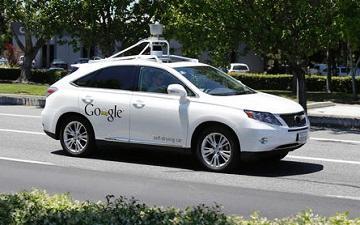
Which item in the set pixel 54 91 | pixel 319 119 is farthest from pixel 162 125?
pixel 319 119

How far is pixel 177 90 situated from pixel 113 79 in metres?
1.44

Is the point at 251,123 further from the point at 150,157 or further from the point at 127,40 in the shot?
the point at 127,40

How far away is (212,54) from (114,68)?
314 inches

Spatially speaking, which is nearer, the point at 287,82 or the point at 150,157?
the point at 150,157

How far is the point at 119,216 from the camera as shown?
13.6ft

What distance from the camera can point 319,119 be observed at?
16719 millimetres

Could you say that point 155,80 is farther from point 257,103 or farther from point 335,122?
point 335,122

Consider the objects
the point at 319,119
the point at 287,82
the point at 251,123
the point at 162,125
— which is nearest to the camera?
the point at 251,123

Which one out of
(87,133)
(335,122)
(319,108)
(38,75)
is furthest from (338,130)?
(38,75)

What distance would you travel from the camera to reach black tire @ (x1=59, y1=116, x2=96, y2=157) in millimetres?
10312

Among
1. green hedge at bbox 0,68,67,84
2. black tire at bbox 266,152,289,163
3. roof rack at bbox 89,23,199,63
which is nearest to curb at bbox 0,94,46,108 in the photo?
roof rack at bbox 89,23,199,63

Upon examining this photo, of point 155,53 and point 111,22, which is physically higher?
point 111,22

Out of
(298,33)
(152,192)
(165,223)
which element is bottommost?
(152,192)

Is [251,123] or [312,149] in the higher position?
[251,123]
